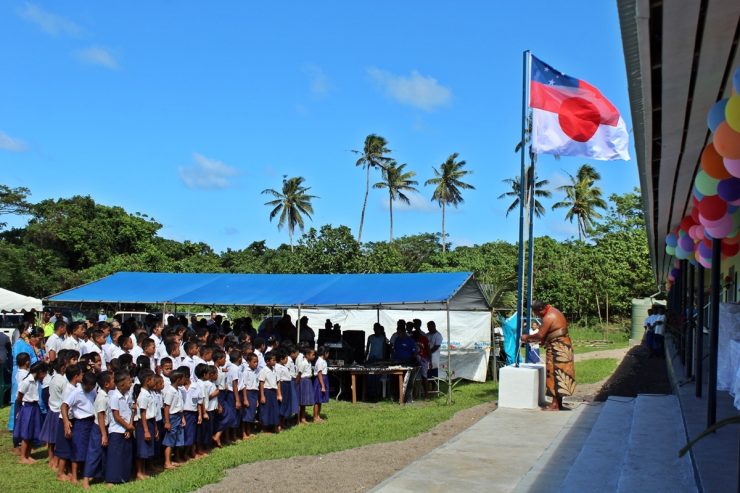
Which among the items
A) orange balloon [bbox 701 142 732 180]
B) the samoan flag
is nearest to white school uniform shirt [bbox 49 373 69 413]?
orange balloon [bbox 701 142 732 180]

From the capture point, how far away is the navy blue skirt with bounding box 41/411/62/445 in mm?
7452

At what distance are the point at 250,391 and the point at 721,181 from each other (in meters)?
6.57

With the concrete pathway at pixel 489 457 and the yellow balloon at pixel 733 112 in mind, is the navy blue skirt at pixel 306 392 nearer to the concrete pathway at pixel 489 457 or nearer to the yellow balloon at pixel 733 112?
the concrete pathway at pixel 489 457

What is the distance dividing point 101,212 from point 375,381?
36956mm

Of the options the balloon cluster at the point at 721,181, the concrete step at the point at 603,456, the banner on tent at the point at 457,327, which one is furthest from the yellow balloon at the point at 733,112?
the banner on tent at the point at 457,327

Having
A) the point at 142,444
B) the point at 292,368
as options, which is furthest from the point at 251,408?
the point at 142,444

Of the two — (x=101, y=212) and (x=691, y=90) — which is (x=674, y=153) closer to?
(x=691, y=90)

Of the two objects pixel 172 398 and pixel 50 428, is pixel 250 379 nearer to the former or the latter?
pixel 172 398

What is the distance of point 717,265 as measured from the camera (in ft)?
20.5

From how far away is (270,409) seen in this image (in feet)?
32.4

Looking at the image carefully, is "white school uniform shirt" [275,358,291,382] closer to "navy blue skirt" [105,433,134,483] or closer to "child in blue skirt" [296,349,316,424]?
"child in blue skirt" [296,349,316,424]

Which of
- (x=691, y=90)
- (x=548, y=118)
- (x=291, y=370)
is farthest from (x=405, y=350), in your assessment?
(x=691, y=90)

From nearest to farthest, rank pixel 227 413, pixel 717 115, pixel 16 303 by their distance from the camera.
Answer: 1. pixel 717 115
2. pixel 227 413
3. pixel 16 303

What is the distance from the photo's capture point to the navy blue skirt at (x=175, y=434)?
7645 millimetres
